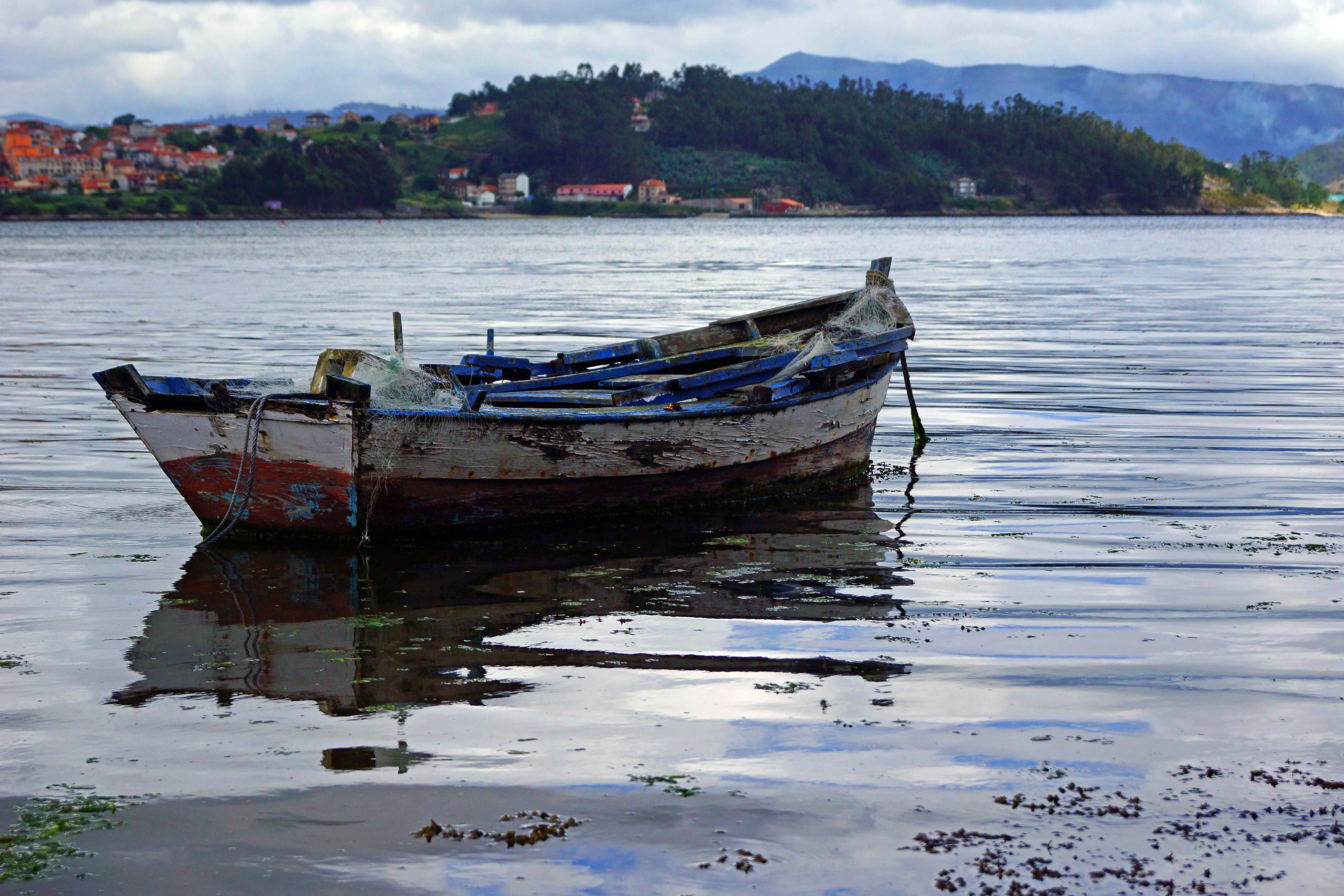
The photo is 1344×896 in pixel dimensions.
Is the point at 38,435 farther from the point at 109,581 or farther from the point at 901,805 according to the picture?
the point at 901,805

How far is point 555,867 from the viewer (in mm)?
3891

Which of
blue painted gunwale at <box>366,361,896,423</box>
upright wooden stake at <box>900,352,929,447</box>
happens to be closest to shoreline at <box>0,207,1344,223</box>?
upright wooden stake at <box>900,352,929,447</box>

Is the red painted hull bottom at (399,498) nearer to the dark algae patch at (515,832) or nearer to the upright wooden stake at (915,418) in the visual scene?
the upright wooden stake at (915,418)

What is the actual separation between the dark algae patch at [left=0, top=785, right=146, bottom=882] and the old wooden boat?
3.26 m

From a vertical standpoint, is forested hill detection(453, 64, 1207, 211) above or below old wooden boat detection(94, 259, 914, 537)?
above

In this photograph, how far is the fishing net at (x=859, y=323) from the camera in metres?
10.5

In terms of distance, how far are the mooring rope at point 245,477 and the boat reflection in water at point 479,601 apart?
0.18 meters

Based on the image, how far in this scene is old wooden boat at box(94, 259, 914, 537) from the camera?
7461mm

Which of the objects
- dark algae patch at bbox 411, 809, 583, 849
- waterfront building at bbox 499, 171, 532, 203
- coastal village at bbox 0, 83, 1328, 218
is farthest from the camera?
waterfront building at bbox 499, 171, 532, 203

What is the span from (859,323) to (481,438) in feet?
14.1

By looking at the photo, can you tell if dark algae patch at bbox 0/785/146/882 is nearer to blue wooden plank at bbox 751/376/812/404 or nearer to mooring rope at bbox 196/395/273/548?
mooring rope at bbox 196/395/273/548

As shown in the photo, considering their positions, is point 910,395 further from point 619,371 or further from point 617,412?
point 617,412

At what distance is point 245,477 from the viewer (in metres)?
7.67

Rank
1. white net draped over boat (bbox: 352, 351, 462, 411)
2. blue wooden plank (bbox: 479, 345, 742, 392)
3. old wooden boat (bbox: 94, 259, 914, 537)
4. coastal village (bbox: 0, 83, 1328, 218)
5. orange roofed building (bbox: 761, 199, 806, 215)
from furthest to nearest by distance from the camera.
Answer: orange roofed building (bbox: 761, 199, 806, 215), coastal village (bbox: 0, 83, 1328, 218), blue wooden plank (bbox: 479, 345, 742, 392), white net draped over boat (bbox: 352, 351, 462, 411), old wooden boat (bbox: 94, 259, 914, 537)
